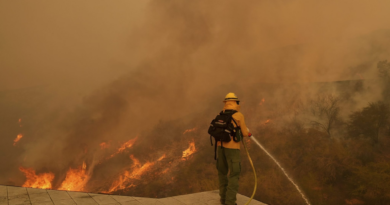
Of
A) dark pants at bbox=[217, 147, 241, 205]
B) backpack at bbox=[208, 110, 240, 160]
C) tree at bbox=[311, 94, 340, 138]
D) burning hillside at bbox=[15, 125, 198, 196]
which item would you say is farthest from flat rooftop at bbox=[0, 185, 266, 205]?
tree at bbox=[311, 94, 340, 138]

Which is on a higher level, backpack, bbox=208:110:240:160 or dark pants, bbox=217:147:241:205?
backpack, bbox=208:110:240:160

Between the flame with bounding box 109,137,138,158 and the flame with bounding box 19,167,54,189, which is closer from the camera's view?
the flame with bounding box 19,167,54,189

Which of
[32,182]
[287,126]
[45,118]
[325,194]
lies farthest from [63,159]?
[325,194]

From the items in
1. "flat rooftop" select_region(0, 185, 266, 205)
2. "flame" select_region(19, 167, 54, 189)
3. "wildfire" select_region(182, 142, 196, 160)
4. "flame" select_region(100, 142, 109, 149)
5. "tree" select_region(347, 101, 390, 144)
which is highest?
"tree" select_region(347, 101, 390, 144)

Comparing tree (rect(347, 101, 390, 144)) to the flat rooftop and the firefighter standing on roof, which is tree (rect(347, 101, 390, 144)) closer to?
the flat rooftop

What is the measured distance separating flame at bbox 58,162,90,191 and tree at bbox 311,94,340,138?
20865 millimetres

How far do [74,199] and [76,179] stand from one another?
20.9 metres

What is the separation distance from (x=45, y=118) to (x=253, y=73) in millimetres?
24907

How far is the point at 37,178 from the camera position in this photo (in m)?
22.1

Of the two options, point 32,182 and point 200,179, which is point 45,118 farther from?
point 200,179

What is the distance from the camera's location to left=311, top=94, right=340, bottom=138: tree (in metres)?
15.1

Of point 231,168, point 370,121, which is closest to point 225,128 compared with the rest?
point 231,168

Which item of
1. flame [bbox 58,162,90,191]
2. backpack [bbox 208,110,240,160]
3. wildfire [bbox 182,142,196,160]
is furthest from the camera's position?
flame [bbox 58,162,90,191]

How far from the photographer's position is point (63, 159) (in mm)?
22797
